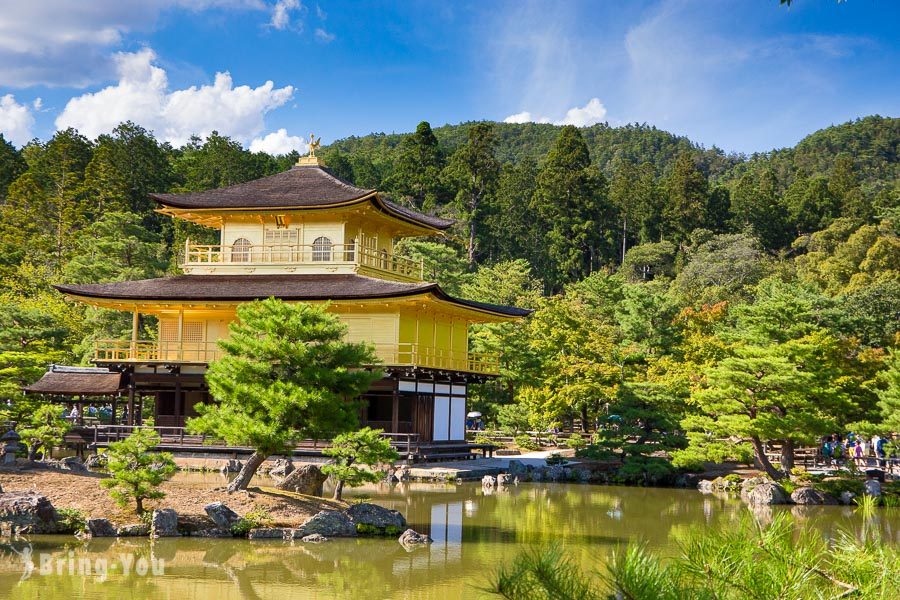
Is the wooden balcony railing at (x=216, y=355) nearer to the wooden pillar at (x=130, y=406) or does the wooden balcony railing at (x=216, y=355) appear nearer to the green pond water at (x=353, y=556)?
the wooden pillar at (x=130, y=406)

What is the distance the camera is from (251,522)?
1477 centimetres

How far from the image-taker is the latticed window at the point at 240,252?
3020 cm

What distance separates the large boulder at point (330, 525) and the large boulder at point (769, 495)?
10.9 m

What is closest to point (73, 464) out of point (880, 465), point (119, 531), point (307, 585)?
point (119, 531)

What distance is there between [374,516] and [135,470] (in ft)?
12.2

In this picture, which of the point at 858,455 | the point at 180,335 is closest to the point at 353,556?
the point at 180,335

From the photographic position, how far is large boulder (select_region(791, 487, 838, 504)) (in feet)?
71.7

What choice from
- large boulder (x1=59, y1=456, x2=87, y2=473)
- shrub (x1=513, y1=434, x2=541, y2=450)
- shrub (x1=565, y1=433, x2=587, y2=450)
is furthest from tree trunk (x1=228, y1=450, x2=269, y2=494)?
shrub (x1=513, y1=434, x2=541, y2=450)

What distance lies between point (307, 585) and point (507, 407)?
21.4m

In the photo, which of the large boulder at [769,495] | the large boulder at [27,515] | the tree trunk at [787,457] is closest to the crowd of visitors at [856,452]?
the tree trunk at [787,457]

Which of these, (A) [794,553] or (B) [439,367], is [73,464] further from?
(A) [794,553]

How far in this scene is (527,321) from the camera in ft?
118

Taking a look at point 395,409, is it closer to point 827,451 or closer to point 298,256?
point 298,256

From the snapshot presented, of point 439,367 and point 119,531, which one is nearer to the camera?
point 119,531
